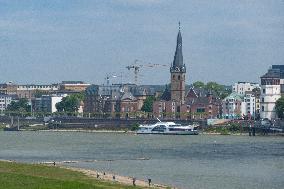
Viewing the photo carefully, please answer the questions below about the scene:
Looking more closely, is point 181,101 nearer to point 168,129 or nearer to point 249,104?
point 249,104

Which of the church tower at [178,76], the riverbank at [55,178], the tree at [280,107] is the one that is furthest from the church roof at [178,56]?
the riverbank at [55,178]

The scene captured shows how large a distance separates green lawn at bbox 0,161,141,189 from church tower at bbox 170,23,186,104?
11536 cm

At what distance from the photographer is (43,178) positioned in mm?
48531

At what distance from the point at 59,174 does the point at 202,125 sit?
99.5 meters

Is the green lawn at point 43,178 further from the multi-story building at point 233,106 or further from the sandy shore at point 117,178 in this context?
the multi-story building at point 233,106

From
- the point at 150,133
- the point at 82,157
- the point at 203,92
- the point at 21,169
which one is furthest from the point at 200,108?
the point at 21,169

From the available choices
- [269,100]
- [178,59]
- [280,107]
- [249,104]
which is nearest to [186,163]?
[280,107]

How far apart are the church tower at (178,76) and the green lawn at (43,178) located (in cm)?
11536

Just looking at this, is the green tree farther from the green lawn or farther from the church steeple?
the green lawn

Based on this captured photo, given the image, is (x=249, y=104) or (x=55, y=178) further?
(x=249, y=104)

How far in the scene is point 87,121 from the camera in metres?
167

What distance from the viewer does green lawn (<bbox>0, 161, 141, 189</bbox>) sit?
1732 inches

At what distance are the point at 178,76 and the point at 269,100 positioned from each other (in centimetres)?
1906

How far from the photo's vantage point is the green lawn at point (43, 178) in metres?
44.0
